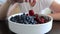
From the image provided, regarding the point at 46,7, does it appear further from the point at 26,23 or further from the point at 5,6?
the point at 26,23

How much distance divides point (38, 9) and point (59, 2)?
201 mm

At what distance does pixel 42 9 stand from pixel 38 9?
6cm

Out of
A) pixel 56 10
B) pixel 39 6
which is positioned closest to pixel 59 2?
pixel 56 10

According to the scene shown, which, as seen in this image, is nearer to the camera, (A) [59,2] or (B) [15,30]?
(B) [15,30]

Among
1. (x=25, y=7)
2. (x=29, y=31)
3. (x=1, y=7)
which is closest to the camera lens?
(x=29, y=31)

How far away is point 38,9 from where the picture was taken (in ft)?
3.77

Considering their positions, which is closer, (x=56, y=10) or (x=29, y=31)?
(x=29, y=31)

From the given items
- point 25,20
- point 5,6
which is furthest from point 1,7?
point 25,20

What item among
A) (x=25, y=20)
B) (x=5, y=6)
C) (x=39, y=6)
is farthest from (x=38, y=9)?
(x=25, y=20)

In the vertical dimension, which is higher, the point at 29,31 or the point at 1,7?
the point at 1,7

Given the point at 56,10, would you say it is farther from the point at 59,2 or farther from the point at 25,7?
the point at 25,7

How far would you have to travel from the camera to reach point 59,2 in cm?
107

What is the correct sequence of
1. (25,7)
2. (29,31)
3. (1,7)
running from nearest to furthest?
(29,31) < (1,7) < (25,7)

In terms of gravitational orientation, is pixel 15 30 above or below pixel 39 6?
below
